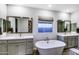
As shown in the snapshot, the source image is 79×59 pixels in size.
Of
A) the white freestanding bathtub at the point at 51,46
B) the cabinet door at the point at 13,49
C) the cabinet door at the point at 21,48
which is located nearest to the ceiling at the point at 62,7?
the white freestanding bathtub at the point at 51,46

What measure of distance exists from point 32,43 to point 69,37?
0.92m

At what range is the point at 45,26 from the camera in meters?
2.11

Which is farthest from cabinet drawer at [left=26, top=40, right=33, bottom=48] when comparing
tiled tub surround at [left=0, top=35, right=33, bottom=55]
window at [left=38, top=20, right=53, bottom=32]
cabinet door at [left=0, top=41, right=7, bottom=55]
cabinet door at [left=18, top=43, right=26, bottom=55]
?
Answer: cabinet door at [left=0, top=41, right=7, bottom=55]

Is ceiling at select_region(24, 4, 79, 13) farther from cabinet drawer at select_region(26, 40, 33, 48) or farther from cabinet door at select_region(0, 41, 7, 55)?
cabinet door at select_region(0, 41, 7, 55)

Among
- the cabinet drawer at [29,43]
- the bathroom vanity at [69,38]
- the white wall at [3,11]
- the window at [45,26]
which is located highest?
the white wall at [3,11]

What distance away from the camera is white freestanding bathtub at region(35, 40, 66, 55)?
2.10 metres

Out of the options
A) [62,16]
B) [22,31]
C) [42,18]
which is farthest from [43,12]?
[22,31]

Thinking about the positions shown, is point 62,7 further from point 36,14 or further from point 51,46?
point 51,46

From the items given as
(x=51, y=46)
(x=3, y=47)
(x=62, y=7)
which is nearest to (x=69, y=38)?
(x=51, y=46)

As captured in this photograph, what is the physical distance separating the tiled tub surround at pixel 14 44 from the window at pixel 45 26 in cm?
36

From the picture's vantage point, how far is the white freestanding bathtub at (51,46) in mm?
2104

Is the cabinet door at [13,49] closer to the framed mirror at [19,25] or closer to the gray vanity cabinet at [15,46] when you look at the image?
the gray vanity cabinet at [15,46]

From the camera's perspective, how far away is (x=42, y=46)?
2.16 metres
